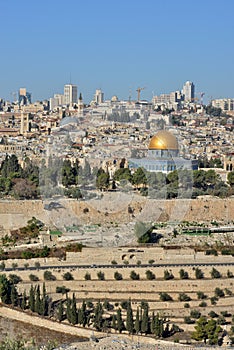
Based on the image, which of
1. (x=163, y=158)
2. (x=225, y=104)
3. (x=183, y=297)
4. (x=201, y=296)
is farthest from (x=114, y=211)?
(x=225, y=104)

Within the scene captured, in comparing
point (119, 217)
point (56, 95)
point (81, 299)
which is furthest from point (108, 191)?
point (56, 95)

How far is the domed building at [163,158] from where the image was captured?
22.4 meters

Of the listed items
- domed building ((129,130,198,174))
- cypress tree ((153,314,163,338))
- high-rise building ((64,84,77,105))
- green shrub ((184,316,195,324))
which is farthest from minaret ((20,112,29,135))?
cypress tree ((153,314,163,338))

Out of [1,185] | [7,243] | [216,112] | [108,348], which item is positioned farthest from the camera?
[216,112]

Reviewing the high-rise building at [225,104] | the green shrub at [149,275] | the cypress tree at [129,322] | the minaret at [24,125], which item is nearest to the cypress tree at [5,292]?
the cypress tree at [129,322]

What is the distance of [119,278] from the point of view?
46.8ft

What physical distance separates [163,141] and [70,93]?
99.1 feet

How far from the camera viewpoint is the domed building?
22.4 metres

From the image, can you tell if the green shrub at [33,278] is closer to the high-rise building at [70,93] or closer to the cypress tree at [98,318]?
the cypress tree at [98,318]

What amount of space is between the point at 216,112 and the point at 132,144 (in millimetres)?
24033

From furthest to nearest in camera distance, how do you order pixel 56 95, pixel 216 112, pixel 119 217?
pixel 56 95 < pixel 216 112 < pixel 119 217

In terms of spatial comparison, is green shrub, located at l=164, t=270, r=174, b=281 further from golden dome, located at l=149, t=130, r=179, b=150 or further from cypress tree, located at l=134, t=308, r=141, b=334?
golden dome, located at l=149, t=130, r=179, b=150

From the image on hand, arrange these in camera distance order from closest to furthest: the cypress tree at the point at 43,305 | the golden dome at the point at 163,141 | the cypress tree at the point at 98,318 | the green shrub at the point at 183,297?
1. the cypress tree at the point at 98,318
2. the cypress tree at the point at 43,305
3. the green shrub at the point at 183,297
4. the golden dome at the point at 163,141

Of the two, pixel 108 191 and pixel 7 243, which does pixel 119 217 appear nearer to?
pixel 108 191
